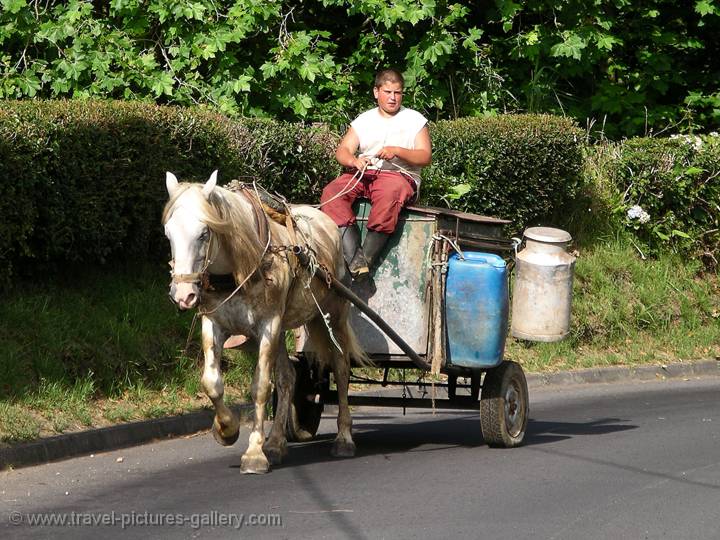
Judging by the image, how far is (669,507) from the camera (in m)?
7.75

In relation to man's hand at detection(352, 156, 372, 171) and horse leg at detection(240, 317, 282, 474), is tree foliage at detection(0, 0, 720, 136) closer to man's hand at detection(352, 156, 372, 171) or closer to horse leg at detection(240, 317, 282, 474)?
man's hand at detection(352, 156, 372, 171)

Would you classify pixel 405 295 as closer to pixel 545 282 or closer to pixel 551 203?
pixel 545 282

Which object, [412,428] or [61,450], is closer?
[61,450]

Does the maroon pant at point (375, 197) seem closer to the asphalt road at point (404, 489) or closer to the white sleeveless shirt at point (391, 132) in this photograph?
the white sleeveless shirt at point (391, 132)

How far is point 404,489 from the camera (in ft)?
26.4

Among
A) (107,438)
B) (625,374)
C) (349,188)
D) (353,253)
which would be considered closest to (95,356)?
(107,438)

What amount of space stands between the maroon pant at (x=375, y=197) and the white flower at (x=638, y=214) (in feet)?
25.9

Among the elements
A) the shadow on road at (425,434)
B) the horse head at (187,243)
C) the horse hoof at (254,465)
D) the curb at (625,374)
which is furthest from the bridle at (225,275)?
the curb at (625,374)

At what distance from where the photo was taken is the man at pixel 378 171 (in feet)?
30.3

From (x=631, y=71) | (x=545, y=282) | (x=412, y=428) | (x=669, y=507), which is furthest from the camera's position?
(x=631, y=71)

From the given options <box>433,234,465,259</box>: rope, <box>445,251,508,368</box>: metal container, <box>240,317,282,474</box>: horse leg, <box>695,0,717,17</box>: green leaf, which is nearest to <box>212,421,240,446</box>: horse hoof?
<box>240,317,282,474</box>: horse leg

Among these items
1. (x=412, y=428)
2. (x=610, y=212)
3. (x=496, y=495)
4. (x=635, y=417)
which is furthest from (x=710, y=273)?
(x=496, y=495)

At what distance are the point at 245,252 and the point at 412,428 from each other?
3.36m

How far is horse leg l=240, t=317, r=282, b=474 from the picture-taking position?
27.4 ft
